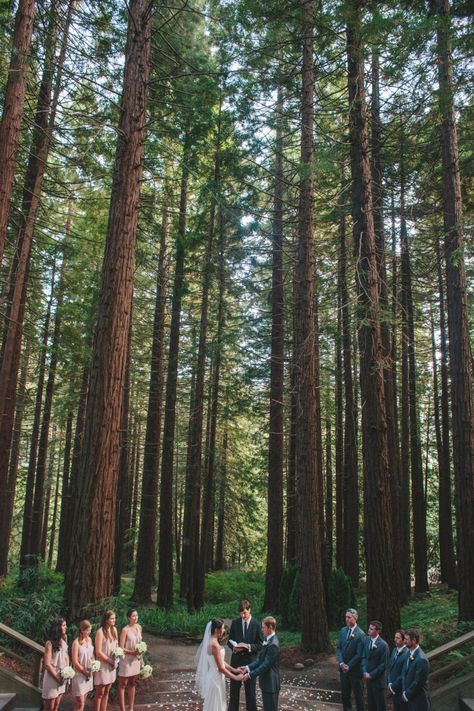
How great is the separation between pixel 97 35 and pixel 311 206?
6377 mm

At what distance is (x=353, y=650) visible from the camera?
7.38 m

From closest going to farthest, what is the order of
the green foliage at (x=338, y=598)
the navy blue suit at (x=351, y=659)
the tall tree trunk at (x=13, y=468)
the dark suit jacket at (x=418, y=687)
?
the dark suit jacket at (x=418, y=687) → the navy blue suit at (x=351, y=659) → the green foliage at (x=338, y=598) → the tall tree trunk at (x=13, y=468)

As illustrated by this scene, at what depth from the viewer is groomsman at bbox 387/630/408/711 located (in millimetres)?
6703

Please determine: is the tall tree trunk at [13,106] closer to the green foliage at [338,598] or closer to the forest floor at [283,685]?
the forest floor at [283,685]

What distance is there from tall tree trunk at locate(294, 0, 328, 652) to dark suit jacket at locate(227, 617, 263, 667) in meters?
4.14

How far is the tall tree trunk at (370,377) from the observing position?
891 centimetres

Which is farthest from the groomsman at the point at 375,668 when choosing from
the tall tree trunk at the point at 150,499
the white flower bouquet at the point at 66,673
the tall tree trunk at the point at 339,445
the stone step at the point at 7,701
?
the tall tree trunk at the point at 339,445

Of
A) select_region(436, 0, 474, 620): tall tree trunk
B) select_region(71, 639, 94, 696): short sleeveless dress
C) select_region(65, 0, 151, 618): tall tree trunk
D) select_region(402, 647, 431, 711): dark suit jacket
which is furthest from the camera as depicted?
select_region(436, 0, 474, 620): tall tree trunk

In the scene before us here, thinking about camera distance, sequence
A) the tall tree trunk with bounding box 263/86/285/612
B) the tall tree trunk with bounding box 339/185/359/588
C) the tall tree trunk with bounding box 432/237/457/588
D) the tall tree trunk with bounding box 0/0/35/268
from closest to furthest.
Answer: the tall tree trunk with bounding box 0/0/35/268, the tall tree trunk with bounding box 263/86/285/612, the tall tree trunk with bounding box 432/237/457/588, the tall tree trunk with bounding box 339/185/359/588

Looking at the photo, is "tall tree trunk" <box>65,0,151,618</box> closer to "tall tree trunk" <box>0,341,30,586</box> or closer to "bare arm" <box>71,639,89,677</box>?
"bare arm" <box>71,639,89,677</box>

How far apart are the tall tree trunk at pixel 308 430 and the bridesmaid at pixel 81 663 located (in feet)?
18.6

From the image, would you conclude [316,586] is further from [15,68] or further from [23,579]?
[15,68]

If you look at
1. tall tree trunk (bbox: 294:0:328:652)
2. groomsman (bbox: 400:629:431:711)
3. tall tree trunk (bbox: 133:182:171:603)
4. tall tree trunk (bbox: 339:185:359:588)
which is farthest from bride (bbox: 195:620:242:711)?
tall tree trunk (bbox: 339:185:359:588)

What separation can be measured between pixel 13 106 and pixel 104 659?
9.83m
